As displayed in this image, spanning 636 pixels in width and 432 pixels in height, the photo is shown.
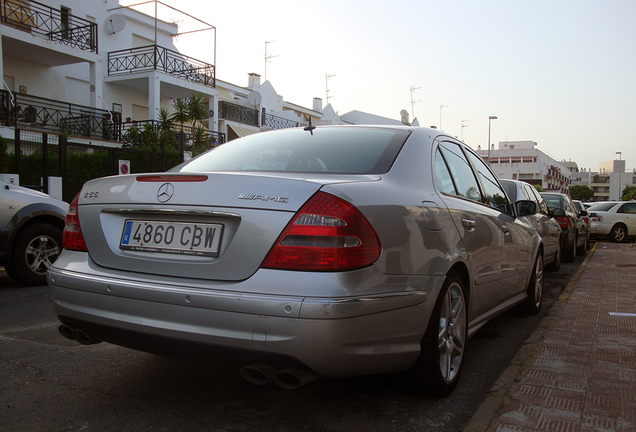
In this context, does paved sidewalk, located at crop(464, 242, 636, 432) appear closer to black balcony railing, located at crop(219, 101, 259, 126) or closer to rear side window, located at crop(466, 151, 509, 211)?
rear side window, located at crop(466, 151, 509, 211)

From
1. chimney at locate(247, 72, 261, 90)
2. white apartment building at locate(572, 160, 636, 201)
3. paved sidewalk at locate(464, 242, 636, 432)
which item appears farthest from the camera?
white apartment building at locate(572, 160, 636, 201)

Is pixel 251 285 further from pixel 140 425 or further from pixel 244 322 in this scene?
pixel 140 425

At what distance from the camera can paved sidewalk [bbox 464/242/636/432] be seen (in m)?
2.62

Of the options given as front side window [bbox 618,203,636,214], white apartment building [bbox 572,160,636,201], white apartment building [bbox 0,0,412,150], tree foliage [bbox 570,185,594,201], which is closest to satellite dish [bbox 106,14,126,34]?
white apartment building [bbox 0,0,412,150]

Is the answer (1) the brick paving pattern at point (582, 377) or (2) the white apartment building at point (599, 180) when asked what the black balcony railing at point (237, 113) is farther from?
(2) the white apartment building at point (599, 180)

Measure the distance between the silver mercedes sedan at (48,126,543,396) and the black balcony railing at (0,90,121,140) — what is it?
1843 cm

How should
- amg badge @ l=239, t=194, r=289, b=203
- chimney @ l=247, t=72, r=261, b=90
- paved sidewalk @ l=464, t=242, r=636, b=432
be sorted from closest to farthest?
1. amg badge @ l=239, t=194, r=289, b=203
2. paved sidewalk @ l=464, t=242, r=636, b=432
3. chimney @ l=247, t=72, r=261, b=90

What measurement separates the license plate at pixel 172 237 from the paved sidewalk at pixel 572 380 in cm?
149

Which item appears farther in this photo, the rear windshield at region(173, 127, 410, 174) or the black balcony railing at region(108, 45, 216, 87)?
the black balcony railing at region(108, 45, 216, 87)

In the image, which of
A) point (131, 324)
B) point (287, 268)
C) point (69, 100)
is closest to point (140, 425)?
point (131, 324)

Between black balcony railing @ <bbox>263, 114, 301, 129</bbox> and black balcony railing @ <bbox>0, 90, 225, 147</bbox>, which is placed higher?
black balcony railing @ <bbox>263, 114, 301, 129</bbox>

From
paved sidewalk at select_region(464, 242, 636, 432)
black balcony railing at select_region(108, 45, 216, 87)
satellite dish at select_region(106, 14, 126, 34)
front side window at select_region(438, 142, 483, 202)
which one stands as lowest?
paved sidewalk at select_region(464, 242, 636, 432)

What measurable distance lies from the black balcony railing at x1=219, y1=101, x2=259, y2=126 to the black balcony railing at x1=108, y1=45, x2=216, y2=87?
4850mm

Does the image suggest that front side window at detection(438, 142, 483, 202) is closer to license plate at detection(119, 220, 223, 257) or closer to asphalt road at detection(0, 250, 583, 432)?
asphalt road at detection(0, 250, 583, 432)
